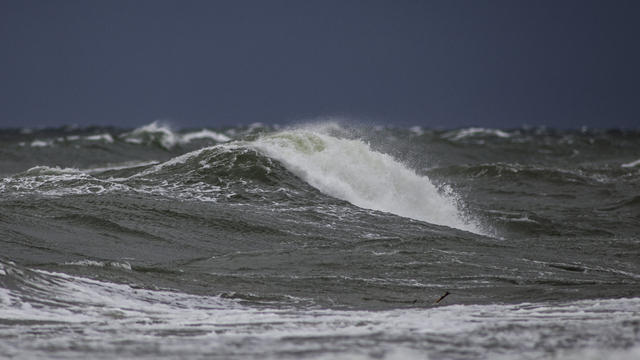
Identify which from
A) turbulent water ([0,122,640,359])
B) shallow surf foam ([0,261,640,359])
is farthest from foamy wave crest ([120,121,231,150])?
shallow surf foam ([0,261,640,359])

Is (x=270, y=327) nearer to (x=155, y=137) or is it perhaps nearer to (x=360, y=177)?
(x=360, y=177)

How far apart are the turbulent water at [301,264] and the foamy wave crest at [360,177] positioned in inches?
1.6

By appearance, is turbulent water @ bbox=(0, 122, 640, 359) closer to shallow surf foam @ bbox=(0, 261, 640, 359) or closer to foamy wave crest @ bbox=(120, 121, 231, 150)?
shallow surf foam @ bbox=(0, 261, 640, 359)

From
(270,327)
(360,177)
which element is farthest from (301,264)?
(360,177)

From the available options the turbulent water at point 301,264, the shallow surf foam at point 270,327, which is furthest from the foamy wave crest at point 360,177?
the shallow surf foam at point 270,327

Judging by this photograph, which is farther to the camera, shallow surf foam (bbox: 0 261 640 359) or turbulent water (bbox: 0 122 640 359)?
turbulent water (bbox: 0 122 640 359)

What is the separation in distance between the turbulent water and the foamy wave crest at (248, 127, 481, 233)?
41 millimetres

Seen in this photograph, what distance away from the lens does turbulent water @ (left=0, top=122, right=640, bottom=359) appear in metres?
3.96

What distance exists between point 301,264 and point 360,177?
17.3 feet

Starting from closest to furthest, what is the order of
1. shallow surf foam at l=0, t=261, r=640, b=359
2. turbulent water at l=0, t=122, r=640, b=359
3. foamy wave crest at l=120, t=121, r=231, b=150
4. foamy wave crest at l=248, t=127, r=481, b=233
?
shallow surf foam at l=0, t=261, r=640, b=359
turbulent water at l=0, t=122, r=640, b=359
foamy wave crest at l=248, t=127, r=481, b=233
foamy wave crest at l=120, t=121, r=231, b=150

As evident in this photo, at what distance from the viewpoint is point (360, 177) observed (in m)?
11.8

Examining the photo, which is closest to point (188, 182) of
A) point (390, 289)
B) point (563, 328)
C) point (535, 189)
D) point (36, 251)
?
point (36, 251)

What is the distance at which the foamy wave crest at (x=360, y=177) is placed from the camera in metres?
10.9

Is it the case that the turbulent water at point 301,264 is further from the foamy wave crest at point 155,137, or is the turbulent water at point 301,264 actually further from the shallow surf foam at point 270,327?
the foamy wave crest at point 155,137
